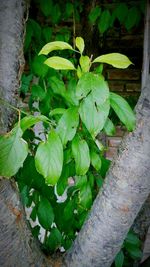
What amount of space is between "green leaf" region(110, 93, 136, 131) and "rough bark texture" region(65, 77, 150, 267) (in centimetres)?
2

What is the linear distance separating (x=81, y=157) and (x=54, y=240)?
479 millimetres

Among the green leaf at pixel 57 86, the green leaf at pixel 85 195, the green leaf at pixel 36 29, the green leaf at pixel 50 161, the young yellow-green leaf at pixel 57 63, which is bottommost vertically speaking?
the green leaf at pixel 85 195

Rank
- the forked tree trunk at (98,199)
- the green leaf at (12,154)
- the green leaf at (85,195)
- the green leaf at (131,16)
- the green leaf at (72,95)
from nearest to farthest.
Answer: the green leaf at (12,154) < the forked tree trunk at (98,199) < the green leaf at (72,95) < the green leaf at (85,195) < the green leaf at (131,16)

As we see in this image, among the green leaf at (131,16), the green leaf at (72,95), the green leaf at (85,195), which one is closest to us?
the green leaf at (72,95)

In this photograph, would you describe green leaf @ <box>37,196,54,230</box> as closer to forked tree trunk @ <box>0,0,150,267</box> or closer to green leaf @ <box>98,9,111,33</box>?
forked tree trunk @ <box>0,0,150,267</box>

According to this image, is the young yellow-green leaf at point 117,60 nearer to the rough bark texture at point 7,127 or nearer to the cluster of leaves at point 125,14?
the rough bark texture at point 7,127

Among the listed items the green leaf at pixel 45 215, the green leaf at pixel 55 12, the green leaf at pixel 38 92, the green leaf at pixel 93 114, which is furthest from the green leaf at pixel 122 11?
the green leaf at pixel 45 215

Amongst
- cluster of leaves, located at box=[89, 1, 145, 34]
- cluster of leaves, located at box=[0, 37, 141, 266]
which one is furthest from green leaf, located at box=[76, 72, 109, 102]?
cluster of leaves, located at box=[89, 1, 145, 34]

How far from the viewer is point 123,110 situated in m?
0.73

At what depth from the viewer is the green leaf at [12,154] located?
63 cm

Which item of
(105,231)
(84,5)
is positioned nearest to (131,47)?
(84,5)

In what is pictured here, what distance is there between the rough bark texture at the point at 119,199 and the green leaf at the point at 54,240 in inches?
8.9

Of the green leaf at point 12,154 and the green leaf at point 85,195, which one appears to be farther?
the green leaf at point 85,195

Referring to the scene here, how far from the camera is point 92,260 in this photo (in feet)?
2.67
